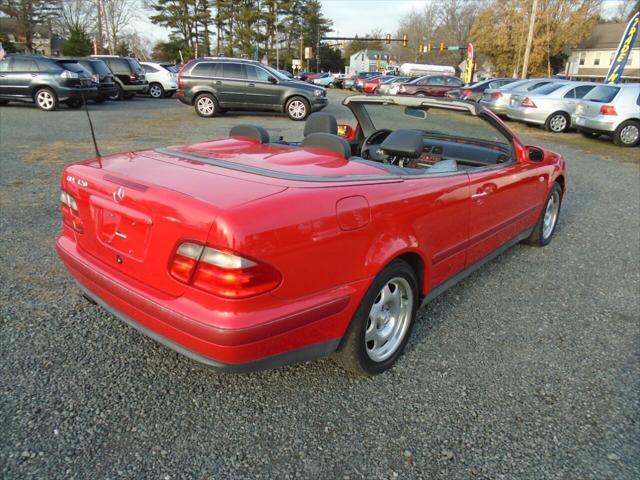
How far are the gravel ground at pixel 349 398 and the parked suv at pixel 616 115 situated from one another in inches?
401

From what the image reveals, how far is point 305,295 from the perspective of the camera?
203 cm

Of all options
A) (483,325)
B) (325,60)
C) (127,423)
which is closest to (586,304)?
(483,325)

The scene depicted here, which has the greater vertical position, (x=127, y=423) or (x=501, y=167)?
(x=501, y=167)

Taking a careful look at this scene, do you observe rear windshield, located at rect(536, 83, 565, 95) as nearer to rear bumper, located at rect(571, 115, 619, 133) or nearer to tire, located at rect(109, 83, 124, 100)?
rear bumper, located at rect(571, 115, 619, 133)

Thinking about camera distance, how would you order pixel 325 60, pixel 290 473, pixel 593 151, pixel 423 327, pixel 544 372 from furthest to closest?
pixel 325 60 < pixel 593 151 < pixel 423 327 < pixel 544 372 < pixel 290 473

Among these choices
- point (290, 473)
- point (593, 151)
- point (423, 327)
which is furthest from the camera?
point (593, 151)

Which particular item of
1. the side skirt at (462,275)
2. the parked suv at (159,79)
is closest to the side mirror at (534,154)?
the side skirt at (462,275)

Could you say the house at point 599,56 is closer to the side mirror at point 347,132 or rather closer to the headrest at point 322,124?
the side mirror at point 347,132

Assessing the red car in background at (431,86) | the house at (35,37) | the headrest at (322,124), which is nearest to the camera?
the headrest at (322,124)

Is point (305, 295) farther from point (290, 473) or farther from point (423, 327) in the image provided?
point (423, 327)

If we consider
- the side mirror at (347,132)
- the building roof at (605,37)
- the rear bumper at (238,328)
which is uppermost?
the building roof at (605,37)

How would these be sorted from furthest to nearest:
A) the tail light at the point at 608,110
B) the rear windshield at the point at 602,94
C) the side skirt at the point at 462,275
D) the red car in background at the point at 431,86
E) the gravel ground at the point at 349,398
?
the red car in background at the point at 431,86, the rear windshield at the point at 602,94, the tail light at the point at 608,110, the side skirt at the point at 462,275, the gravel ground at the point at 349,398

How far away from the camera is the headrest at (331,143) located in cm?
271

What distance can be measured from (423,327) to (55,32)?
7277cm
